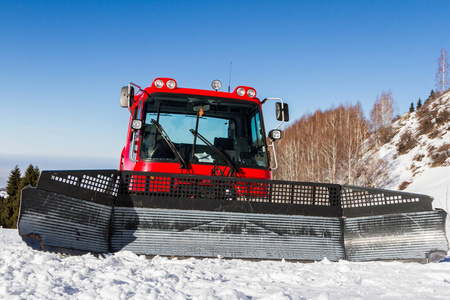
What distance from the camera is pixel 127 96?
5559 mm

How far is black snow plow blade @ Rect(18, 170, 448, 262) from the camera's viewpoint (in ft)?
12.8

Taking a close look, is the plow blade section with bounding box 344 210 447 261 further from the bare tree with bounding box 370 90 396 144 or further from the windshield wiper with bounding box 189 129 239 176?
the bare tree with bounding box 370 90 396 144

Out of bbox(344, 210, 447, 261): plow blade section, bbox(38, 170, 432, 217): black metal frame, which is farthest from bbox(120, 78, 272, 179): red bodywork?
bbox(344, 210, 447, 261): plow blade section

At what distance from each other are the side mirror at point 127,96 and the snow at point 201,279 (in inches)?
88.1

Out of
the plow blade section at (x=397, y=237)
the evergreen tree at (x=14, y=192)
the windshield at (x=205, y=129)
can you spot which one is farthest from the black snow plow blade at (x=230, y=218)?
the evergreen tree at (x=14, y=192)

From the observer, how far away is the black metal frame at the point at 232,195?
4.13 metres

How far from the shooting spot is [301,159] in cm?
3828

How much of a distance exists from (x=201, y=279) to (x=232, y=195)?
1.47 m

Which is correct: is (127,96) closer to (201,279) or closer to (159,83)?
(159,83)

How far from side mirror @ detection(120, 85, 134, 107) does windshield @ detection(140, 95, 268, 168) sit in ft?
0.74

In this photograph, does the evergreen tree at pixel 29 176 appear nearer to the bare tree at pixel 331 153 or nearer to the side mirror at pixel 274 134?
the bare tree at pixel 331 153

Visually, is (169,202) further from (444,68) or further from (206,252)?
(444,68)

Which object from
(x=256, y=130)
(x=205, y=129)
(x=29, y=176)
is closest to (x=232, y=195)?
(x=205, y=129)

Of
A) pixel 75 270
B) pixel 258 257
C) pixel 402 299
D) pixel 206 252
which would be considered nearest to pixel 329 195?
pixel 258 257
